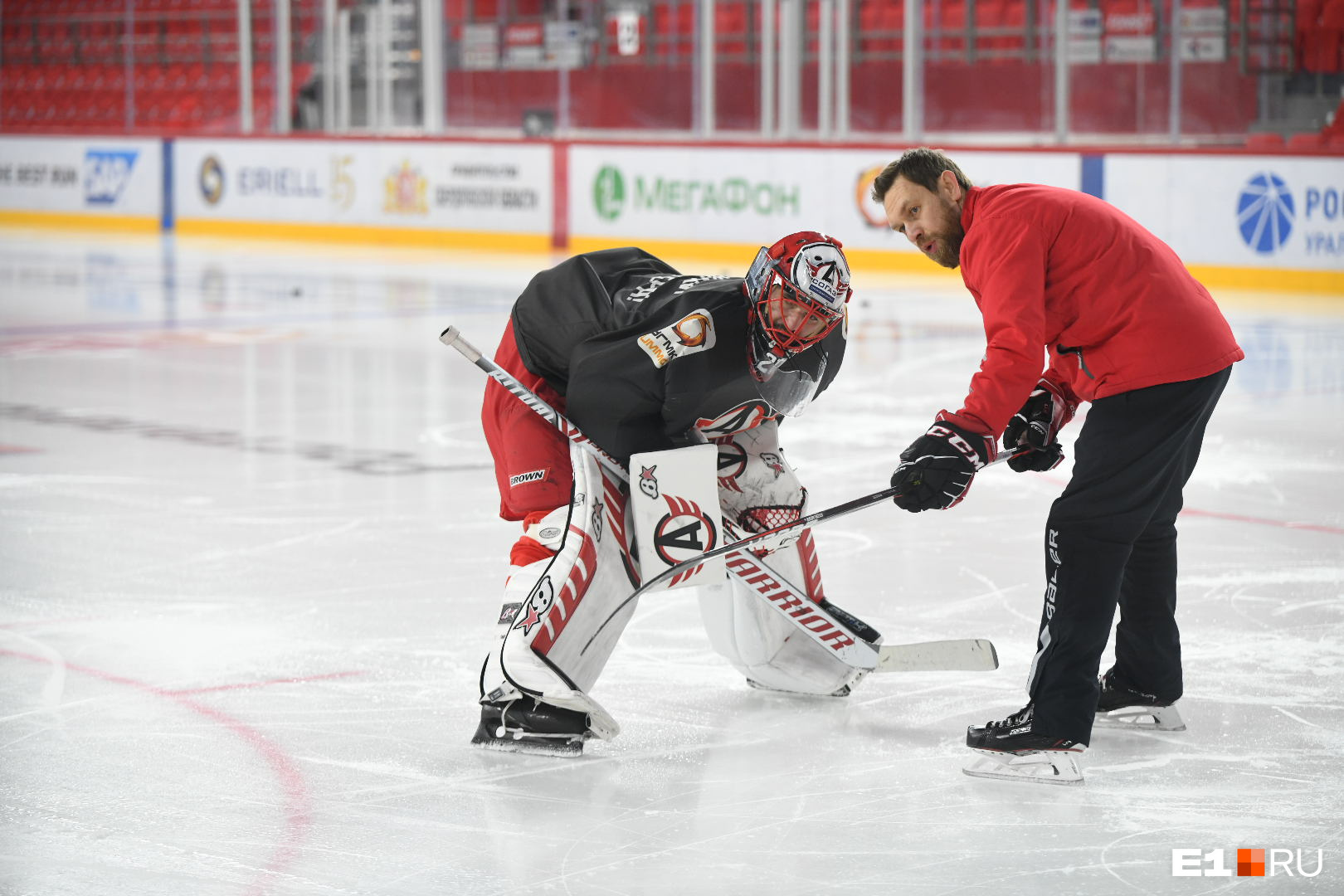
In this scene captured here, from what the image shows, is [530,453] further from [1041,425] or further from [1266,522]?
[1266,522]

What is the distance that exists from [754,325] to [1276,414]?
191 inches

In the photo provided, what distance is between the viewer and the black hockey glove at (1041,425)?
349 centimetres

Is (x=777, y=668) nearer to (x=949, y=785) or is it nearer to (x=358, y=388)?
(x=949, y=785)

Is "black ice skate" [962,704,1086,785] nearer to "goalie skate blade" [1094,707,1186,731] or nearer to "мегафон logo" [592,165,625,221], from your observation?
"goalie skate blade" [1094,707,1186,731]

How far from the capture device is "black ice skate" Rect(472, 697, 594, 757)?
3.41m

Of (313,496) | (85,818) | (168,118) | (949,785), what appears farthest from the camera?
(168,118)

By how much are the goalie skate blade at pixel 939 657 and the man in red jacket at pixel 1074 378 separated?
343mm

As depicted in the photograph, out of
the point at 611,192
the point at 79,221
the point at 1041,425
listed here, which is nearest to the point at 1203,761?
the point at 1041,425

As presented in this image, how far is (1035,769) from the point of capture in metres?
3.28

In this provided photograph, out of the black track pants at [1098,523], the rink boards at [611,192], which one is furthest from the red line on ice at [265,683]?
the rink boards at [611,192]

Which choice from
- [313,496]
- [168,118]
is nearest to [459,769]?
[313,496]

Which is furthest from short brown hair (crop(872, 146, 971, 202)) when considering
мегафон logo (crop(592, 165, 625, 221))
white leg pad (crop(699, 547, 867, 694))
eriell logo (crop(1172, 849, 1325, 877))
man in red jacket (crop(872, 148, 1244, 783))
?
мегафон logo (crop(592, 165, 625, 221))

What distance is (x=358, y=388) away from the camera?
8.43 metres

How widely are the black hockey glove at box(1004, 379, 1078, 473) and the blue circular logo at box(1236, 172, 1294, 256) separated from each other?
9876 millimetres
